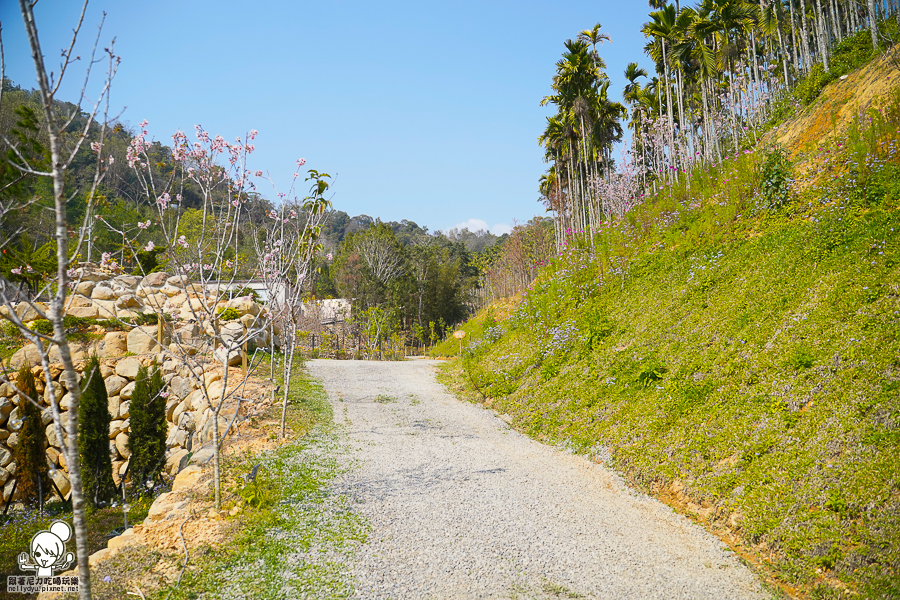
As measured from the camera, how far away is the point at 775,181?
9.31 metres

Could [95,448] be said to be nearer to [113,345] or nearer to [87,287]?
[113,345]

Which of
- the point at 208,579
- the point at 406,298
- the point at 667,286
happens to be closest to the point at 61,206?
the point at 208,579

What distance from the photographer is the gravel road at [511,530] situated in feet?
12.6

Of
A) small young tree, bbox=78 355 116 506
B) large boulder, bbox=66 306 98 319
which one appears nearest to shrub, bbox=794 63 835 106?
small young tree, bbox=78 355 116 506

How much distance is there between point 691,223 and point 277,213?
8.91 m

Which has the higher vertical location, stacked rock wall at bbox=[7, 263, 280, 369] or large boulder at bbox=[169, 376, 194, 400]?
stacked rock wall at bbox=[7, 263, 280, 369]

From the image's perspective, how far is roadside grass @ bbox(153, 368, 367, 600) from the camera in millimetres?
3727

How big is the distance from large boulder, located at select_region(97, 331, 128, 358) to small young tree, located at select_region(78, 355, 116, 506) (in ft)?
13.2

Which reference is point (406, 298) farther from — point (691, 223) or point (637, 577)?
point (637, 577)

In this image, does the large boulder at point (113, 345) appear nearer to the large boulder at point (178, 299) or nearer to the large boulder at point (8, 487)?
the large boulder at point (178, 299)

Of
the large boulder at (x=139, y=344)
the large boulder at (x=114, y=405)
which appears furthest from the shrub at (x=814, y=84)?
the large boulder at (x=114, y=405)

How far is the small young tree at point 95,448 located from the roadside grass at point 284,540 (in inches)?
197

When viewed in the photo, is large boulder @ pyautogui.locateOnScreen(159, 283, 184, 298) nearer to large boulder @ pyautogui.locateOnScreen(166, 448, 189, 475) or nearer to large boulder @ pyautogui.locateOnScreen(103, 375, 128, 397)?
large boulder @ pyautogui.locateOnScreen(103, 375, 128, 397)

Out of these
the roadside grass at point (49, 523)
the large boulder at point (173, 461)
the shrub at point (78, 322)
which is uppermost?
the shrub at point (78, 322)
